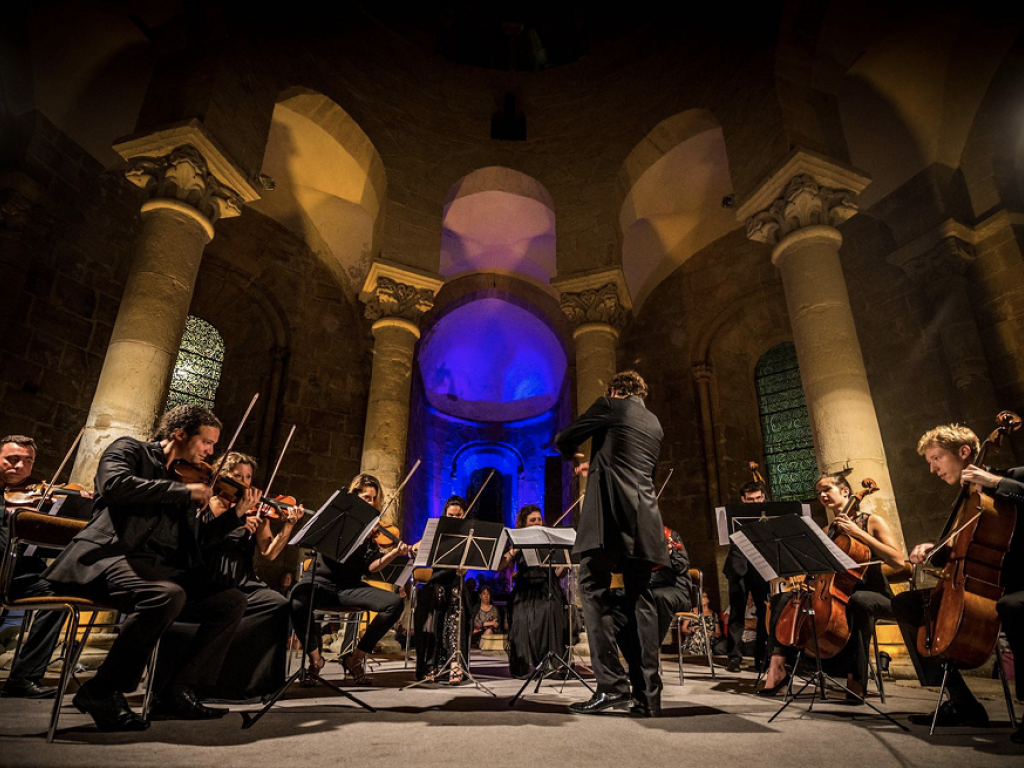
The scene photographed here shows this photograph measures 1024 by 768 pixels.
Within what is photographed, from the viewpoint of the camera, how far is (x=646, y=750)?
2.17m

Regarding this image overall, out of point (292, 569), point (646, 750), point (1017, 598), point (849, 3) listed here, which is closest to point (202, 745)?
point (646, 750)

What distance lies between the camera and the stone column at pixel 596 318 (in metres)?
8.82

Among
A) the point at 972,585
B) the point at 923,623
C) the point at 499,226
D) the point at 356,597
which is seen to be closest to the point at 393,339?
the point at 499,226

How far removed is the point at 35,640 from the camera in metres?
3.65

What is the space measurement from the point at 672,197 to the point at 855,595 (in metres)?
8.68

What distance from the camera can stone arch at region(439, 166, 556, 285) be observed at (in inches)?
434

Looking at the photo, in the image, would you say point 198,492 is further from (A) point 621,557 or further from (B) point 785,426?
(B) point 785,426

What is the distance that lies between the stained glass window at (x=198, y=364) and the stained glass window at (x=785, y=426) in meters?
9.77

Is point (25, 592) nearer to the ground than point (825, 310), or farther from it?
nearer to the ground

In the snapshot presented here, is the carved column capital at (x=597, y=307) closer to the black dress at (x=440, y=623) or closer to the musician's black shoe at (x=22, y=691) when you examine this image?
the black dress at (x=440, y=623)

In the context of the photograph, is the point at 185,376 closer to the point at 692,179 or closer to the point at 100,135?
the point at 100,135

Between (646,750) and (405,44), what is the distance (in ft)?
37.1

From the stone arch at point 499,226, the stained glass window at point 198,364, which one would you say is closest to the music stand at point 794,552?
the stone arch at point 499,226

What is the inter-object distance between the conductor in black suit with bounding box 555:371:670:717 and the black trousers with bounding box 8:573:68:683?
3.08 metres
